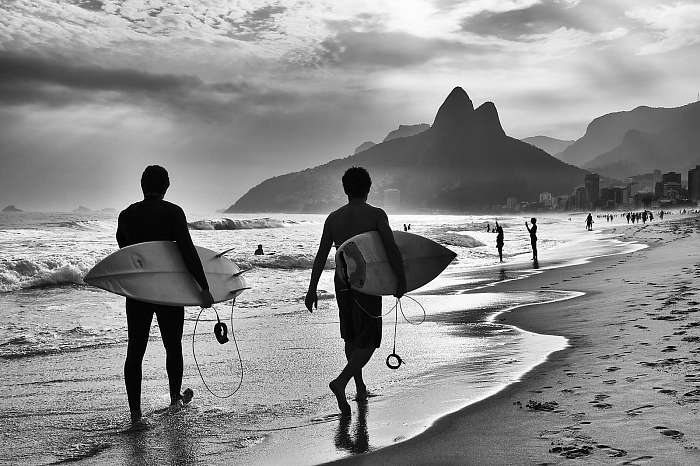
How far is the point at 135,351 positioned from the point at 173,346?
32 centimetres

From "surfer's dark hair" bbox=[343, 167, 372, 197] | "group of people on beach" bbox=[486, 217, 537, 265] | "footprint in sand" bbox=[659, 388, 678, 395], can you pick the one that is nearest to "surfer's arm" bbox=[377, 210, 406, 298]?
"surfer's dark hair" bbox=[343, 167, 372, 197]

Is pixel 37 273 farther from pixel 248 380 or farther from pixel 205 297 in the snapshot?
pixel 205 297

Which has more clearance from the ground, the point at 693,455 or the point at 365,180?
the point at 365,180

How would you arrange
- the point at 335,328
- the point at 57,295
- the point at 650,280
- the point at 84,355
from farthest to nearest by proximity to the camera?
the point at 57,295
the point at 650,280
the point at 335,328
the point at 84,355

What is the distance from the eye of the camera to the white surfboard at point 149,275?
17.3 ft

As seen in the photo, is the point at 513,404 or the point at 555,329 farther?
the point at 555,329

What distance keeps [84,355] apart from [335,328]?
3.65m

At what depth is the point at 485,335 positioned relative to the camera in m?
8.90

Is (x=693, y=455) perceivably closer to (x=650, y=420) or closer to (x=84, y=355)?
(x=650, y=420)

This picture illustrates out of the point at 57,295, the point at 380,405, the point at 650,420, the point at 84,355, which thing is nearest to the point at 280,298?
the point at 57,295

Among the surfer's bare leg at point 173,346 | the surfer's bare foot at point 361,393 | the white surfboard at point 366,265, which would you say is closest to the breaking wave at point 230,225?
the surfer's bare leg at point 173,346

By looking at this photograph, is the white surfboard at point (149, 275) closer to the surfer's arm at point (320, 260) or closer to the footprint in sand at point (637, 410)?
the surfer's arm at point (320, 260)

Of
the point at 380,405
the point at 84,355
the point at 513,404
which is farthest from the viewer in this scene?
the point at 84,355

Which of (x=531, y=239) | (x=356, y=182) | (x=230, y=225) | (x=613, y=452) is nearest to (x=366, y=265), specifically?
(x=356, y=182)
